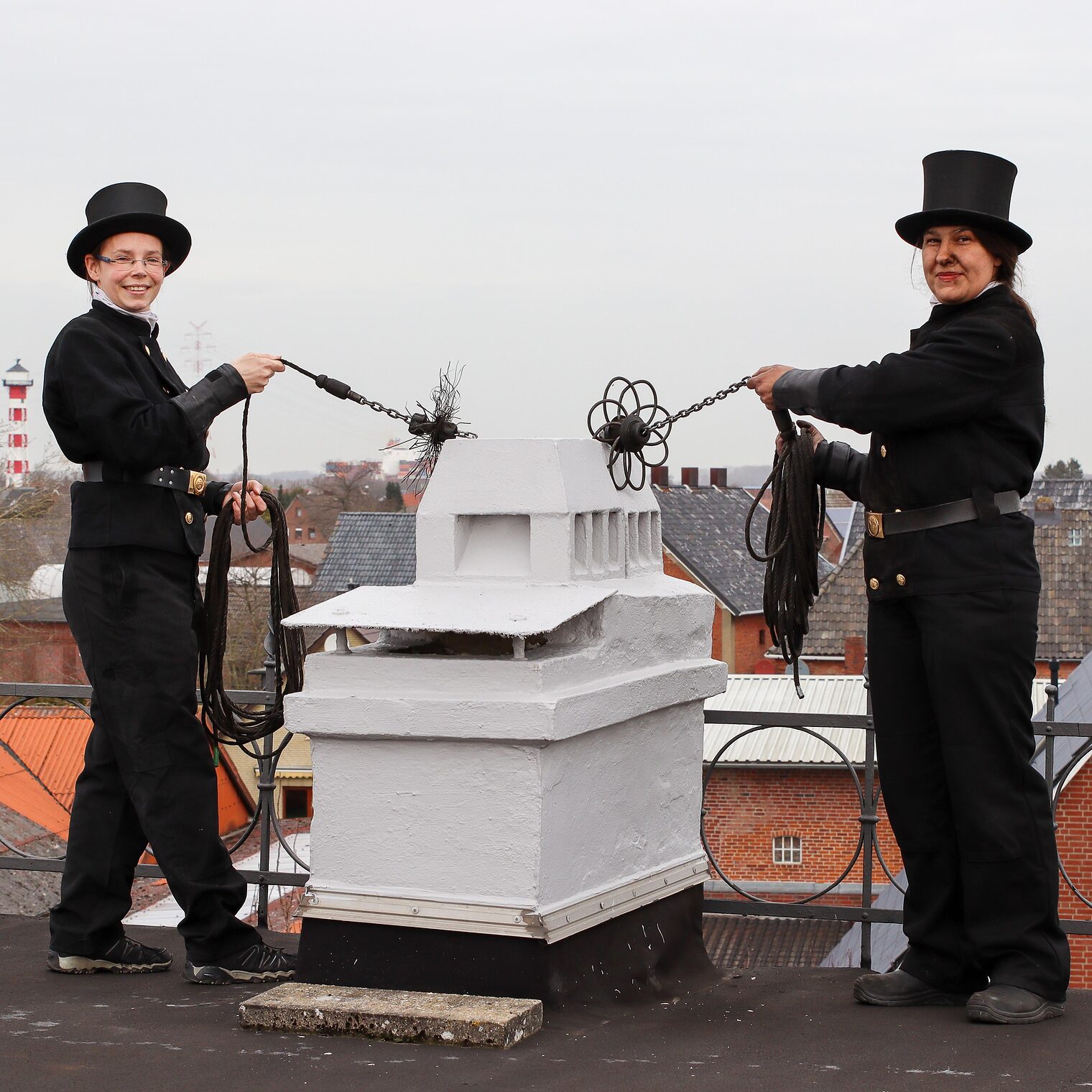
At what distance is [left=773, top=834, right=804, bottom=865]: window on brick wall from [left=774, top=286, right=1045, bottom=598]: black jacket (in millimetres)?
21900

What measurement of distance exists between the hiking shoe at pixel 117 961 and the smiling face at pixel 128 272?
184cm

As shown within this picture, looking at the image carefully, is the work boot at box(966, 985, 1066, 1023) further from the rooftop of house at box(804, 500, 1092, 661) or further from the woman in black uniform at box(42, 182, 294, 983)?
the rooftop of house at box(804, 500, 1092, 661)

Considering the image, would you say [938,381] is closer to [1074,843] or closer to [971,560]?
[971,560]

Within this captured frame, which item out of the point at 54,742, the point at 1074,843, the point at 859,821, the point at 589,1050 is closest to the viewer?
the point at 589,1050

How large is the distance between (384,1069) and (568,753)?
0.89 metres

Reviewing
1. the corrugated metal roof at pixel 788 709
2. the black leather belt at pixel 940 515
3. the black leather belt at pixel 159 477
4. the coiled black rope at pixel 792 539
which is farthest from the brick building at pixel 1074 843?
the black leather belt at pixel 159 477

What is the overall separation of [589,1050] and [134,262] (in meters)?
2.47

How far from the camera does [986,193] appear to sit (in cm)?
404

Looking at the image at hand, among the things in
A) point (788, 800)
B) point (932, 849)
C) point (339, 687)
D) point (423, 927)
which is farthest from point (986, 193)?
point (788, 800)

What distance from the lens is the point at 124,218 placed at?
4.41m

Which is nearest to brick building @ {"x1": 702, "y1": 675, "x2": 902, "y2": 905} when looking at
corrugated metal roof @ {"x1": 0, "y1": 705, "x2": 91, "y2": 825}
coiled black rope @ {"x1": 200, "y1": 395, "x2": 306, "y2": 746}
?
corrugated metal roof @ {"x1": 0, "y1": 705, "x2": 91, "y2": 825}

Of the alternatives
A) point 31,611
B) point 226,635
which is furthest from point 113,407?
point 31,611

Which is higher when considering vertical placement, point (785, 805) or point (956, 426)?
point (956, 426)

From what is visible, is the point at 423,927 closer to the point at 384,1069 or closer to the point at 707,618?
the point at 384,1069
